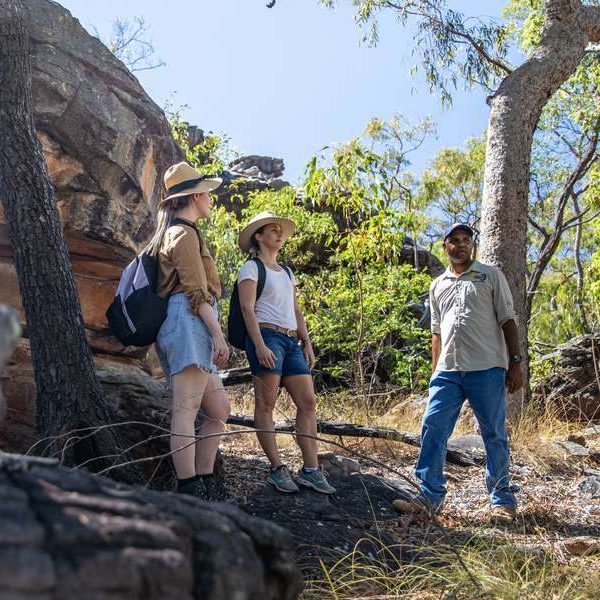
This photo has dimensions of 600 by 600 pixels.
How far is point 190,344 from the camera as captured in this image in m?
4.14

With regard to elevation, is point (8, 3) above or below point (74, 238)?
above

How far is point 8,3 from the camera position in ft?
15.4

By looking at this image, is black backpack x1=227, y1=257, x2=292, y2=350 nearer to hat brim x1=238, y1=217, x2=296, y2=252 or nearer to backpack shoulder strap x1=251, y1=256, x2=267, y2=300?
backpack shoulder strap x1=251, y1=256, x2=267, y2=300

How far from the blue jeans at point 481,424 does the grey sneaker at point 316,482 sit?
59 centimetres

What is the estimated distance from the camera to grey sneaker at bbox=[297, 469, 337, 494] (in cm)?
494

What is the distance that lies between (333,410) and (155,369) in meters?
2.37

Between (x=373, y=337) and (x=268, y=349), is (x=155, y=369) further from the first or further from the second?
(x=373, y=337)

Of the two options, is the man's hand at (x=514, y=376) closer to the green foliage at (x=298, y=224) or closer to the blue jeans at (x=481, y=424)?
the blue jeans at (x=481, y=424)

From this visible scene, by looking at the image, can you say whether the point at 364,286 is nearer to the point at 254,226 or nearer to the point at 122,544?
the point at 254,226

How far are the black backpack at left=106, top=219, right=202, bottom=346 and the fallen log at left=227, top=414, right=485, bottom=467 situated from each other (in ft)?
8.21

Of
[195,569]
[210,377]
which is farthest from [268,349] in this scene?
[195,569]

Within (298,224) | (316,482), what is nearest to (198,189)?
(316,482)

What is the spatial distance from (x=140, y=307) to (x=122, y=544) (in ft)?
10.1

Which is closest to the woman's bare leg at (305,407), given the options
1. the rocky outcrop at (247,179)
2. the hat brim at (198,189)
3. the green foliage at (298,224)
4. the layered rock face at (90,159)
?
the hat brim at (198,189)
